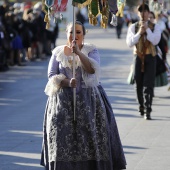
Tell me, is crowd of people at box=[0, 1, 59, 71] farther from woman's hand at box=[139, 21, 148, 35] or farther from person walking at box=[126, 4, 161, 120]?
woman's hand at box=[139, 21, 148, 35]

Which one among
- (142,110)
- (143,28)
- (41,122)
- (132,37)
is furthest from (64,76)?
(142,110)

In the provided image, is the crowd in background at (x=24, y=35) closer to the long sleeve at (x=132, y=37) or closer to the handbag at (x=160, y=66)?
the handbag at (x=160, y=66)

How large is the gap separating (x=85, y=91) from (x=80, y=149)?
59cm

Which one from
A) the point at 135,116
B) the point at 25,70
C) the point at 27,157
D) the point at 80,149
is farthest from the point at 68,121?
the point at 25,70

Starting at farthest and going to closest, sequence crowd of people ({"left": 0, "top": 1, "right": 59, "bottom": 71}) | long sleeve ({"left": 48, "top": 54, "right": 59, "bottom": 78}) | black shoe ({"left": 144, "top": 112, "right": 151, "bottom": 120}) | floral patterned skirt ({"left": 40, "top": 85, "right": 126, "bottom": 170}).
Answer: crowd of people ({"left": 0, "top": 1, "right": 59, "bottom": 71})
black shoe ({"left": 144, "top": 112, "right": 151, "bottom": 120})
long sleeve ({"left": 48, "top": 54, "right": 59, "bottom": 78})
floral patterned skirt ({"left": 40, "top": 85, "right": 126, "bottom": 170})

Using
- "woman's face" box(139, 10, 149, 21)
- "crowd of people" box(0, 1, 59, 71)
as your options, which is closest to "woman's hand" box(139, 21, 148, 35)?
"woman's face" box(139, 10, 149, 21)

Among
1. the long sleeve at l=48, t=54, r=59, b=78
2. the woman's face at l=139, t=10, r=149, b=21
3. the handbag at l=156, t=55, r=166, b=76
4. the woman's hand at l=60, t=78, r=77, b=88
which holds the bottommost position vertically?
the handbag at l=156, t=55, r=166, b=76

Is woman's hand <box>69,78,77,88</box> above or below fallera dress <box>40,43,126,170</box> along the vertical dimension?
above

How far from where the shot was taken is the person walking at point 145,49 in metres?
12.8

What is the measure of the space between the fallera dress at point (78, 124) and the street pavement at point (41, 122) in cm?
148

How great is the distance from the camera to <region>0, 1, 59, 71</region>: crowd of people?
22766mm

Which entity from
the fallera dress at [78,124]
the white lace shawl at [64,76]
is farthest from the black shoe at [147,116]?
the white lace shawl at [64,76]

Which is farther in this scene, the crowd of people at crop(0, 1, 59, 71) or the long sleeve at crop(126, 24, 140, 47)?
the crowd of people at crop(0, 1, 59, 71)

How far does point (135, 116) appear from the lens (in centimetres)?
1348
